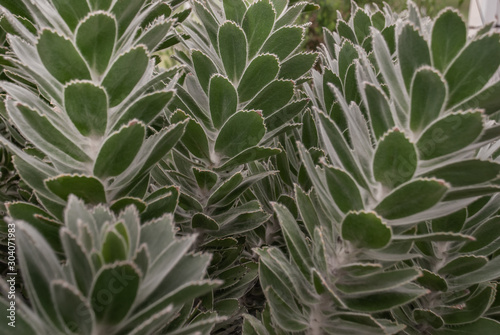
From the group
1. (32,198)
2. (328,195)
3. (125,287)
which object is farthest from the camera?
(32,198)

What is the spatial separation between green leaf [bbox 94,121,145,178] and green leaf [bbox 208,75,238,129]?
17cm

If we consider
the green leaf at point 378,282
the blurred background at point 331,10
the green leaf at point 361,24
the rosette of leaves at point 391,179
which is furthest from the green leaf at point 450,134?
the blurred background at point 331,10

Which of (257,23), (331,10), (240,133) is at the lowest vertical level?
(331,10)

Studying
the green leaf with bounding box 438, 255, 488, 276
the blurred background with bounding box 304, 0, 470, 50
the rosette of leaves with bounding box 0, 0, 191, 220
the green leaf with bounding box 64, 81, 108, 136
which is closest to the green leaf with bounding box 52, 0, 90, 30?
the rosette of leaves with bounding box 0, 0, 191, 220

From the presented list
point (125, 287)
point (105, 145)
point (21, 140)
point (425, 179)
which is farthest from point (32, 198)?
point (425, 179)

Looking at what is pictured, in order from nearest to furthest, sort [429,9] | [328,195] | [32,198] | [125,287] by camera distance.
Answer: [125,287]
[328,195]
[32,198]
[429,9]

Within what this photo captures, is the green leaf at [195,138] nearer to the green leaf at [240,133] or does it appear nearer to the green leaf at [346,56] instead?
the green leaf at [240,133]

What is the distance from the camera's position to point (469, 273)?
62cm

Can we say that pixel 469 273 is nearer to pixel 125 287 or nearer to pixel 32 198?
pixel 125 287

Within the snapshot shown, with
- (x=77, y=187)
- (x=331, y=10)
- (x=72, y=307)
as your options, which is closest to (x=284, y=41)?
(x=77, y=187)

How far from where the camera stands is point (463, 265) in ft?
1.97

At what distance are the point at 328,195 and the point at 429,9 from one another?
4.88m

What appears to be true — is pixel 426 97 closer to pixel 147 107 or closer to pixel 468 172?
pixel 468 172

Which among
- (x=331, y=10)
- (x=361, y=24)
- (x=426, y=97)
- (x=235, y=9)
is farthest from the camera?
(x=331, y=10)
